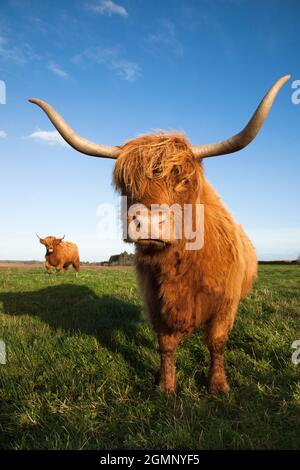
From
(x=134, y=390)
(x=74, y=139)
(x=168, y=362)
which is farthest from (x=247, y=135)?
(x=134, y=390)

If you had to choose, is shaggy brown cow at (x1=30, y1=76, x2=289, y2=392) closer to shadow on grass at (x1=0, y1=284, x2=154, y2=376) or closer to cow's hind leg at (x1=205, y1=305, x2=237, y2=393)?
cow's hind leg at (x1=205, y1=305, x2=237, y2=393)

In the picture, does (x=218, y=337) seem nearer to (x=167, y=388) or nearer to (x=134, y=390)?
(x=167, y=388)

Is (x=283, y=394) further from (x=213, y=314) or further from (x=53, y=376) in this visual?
(x=53, y=376)

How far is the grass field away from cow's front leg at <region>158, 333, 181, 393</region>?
120mm

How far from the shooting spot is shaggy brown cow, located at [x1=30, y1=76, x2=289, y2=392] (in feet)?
10.7

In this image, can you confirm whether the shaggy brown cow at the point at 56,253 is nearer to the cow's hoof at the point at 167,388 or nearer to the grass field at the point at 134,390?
the grass field at the point at 134,390

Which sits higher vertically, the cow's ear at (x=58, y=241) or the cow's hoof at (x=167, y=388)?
the cow's ear at (x=58, y=241)

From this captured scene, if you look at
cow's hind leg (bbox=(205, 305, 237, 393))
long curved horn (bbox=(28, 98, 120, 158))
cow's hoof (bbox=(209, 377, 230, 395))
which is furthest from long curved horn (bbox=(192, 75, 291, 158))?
cow's hoof (bbox=(209, 377, 230, 395))

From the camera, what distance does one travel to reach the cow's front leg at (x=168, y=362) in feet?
12.1

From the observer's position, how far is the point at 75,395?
3.54 metres

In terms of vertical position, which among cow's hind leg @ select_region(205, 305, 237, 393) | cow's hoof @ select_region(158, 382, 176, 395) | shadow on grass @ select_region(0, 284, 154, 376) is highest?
cow's hind leg @ select_region(205, 305, 237, 393)

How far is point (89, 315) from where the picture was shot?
6.88 m

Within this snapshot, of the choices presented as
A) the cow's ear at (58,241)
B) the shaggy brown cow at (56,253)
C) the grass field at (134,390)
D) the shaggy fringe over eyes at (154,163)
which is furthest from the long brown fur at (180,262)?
the cow's ear at (58,241)

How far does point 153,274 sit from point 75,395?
1343mm
